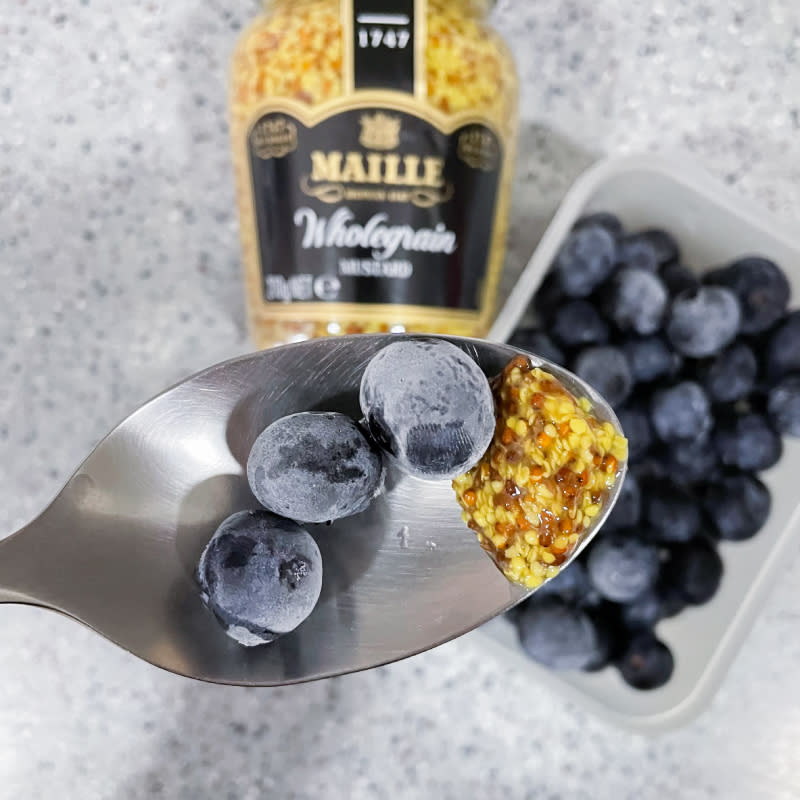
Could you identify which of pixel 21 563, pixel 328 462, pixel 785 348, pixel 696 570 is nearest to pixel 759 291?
pixel 785 348

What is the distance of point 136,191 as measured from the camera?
0.86 m

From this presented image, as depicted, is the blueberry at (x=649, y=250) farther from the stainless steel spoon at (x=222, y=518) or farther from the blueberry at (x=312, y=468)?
the blueberry at (x=312, y=468)

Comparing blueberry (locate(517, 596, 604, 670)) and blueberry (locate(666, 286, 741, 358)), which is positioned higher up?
blueberry (locate(666, 286, 741, 358))

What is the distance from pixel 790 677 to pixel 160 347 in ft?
2.71

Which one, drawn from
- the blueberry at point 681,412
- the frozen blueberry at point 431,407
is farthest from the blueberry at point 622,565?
the frozen blueberry at point 431,407

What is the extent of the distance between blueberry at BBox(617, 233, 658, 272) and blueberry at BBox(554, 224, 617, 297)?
3 centimetres

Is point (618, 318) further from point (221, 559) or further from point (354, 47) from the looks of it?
point (221, 559)

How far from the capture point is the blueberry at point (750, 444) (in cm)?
79

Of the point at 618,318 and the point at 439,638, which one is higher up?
the point at 618,318

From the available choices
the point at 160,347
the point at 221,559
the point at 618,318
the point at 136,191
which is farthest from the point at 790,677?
the point at 136,191

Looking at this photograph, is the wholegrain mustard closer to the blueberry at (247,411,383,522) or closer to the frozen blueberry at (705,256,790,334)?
the blueberry at (247,411,383,522)

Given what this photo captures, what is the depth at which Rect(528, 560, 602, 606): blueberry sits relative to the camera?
798mm

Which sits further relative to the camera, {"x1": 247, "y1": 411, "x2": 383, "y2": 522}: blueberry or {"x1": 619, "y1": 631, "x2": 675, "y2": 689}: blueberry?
{"x1": 619, "y1": 631, "x2": 675, "y2": 689}: blueberry

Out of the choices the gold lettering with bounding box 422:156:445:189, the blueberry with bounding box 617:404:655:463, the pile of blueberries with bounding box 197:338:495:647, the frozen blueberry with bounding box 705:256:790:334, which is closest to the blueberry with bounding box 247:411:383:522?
the pile of blueberries with bounding box 197:338:495:647
